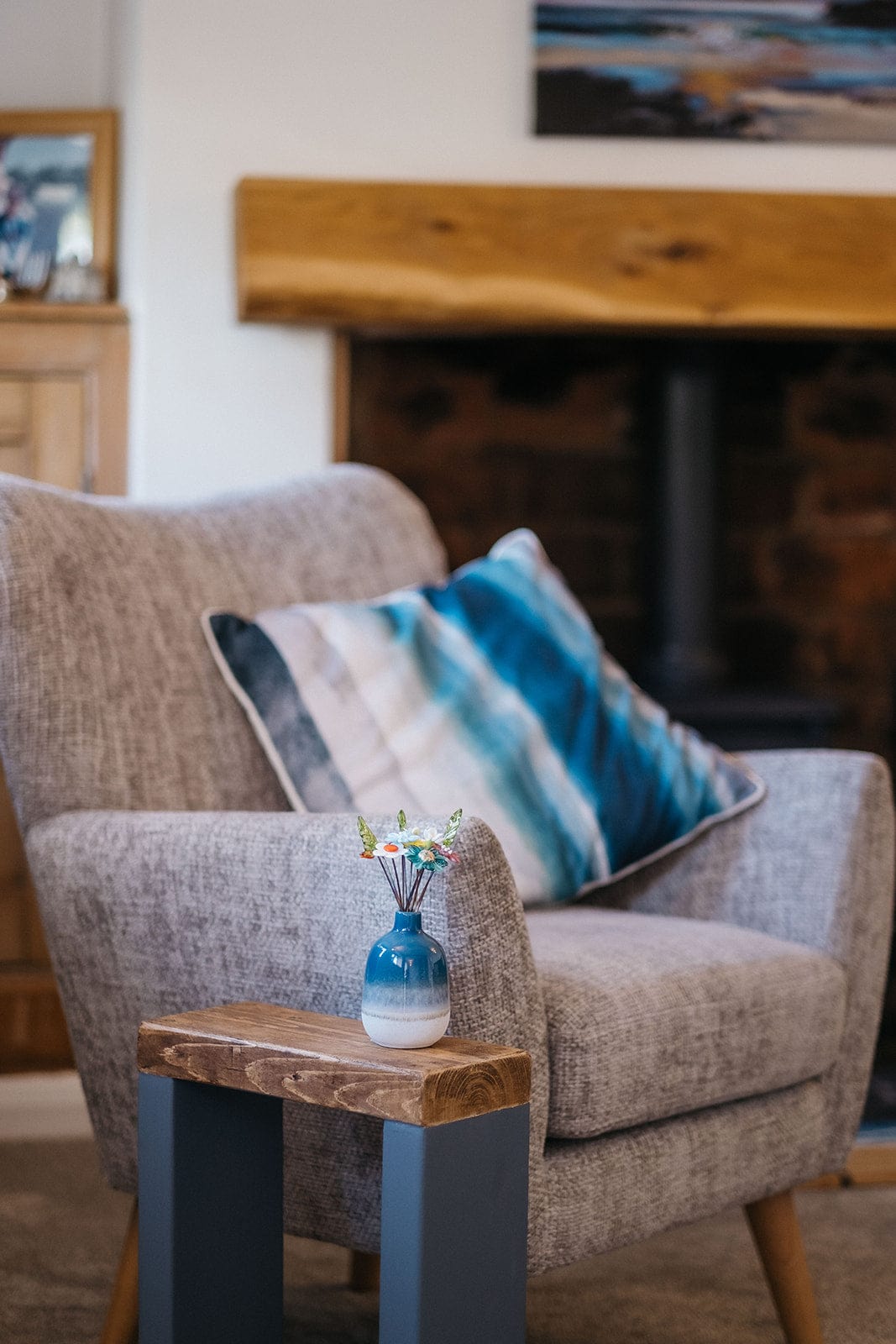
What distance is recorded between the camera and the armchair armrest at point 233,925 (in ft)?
3.79

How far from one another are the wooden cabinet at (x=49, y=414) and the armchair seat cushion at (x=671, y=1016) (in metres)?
1.25

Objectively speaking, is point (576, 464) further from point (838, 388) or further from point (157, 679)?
point (157, 679)

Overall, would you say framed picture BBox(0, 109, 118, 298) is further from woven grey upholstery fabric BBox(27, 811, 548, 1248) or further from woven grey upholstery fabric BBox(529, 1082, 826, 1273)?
woven grey upholstery fabric BBox(529, 1082, 826, 1273)

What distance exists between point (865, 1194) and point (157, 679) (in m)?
1.23

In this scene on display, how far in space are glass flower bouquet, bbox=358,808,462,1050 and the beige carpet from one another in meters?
0.69

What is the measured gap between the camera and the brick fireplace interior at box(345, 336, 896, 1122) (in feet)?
9.67

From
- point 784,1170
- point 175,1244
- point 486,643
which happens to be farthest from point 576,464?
point 175,1244

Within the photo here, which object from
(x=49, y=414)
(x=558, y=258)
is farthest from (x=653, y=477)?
(x=49, y=414)

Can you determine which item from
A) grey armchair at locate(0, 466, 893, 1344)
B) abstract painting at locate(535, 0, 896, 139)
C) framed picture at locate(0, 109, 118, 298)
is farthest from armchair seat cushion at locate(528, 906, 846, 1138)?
framed picture at locate(0, 109, 118, 298)

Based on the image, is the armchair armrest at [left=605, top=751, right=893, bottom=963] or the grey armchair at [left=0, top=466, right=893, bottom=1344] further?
the armchair armrest at [left=605, top=751, right=893, bottom=963]

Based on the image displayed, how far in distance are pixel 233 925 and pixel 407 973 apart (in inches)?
10.8

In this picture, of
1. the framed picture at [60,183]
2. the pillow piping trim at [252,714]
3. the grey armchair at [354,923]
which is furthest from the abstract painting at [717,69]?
the pillow piping trim at [252,714]

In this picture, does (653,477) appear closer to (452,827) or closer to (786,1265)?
(786,1265)

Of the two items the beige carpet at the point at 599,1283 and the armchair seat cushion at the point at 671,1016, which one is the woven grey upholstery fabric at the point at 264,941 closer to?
the armchair seat cushion at the point at 671,1016
